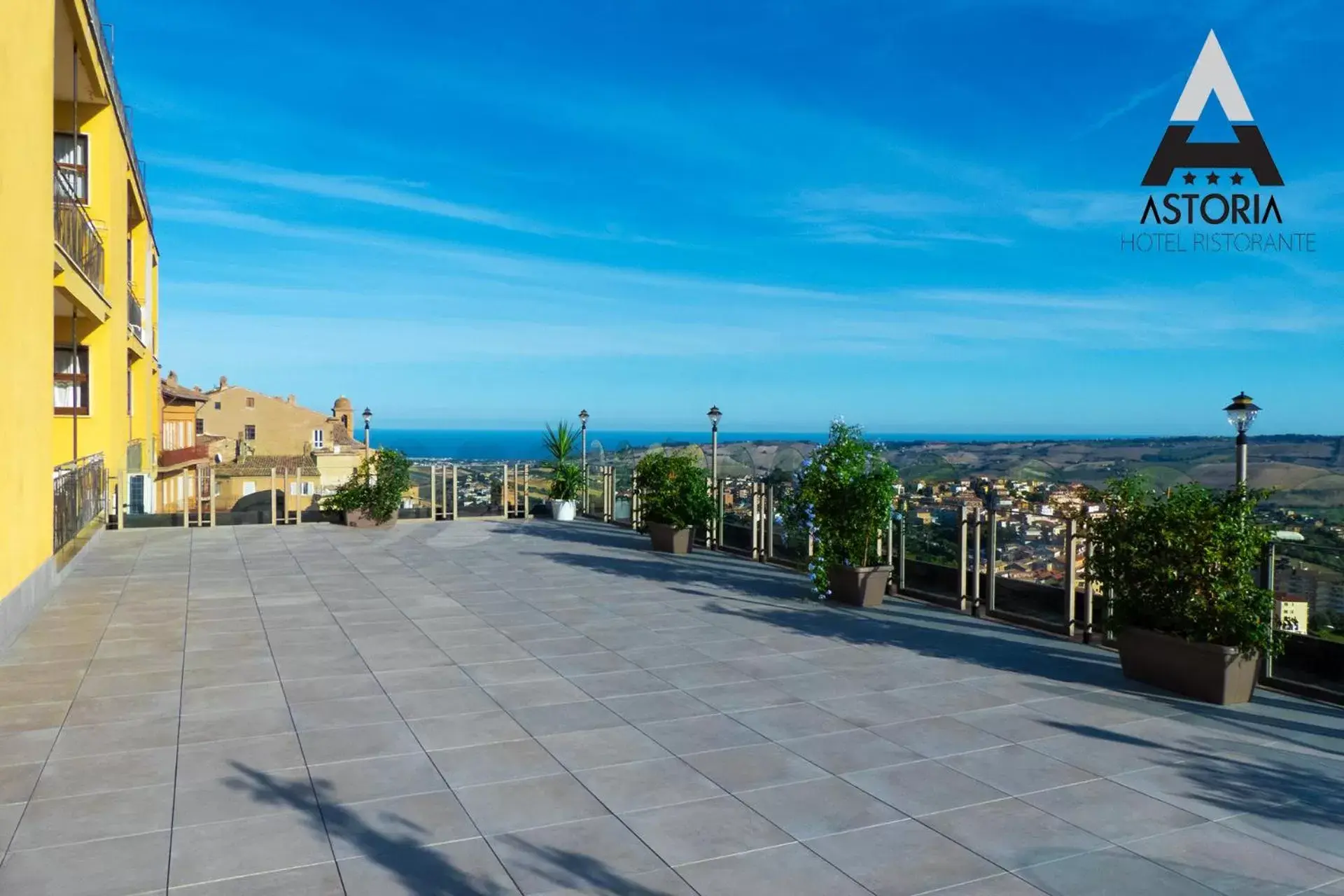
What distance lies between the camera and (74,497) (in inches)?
385

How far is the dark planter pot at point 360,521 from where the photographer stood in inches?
582

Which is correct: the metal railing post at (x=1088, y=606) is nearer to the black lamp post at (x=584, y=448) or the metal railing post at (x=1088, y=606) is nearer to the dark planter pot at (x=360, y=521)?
the black lamp post at (x=584, y=448)

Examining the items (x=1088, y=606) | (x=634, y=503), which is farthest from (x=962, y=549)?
(x=634, y=503)

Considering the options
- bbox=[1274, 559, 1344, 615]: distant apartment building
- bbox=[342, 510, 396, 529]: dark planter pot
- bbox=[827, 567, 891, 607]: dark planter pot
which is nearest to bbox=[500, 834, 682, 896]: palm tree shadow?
bbox=[1274, 559, 1344, 615]: distant apartment building

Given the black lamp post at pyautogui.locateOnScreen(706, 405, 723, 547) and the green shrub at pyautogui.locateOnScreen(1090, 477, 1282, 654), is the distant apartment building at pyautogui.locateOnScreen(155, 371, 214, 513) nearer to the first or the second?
the black lamp post at pyautogui.locateOnScreen(706, 405, 723, 547)

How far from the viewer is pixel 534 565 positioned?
10766mm

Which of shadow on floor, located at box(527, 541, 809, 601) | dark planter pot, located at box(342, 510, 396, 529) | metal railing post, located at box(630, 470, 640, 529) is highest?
metal railing post, located at box(630, 470, 640, 529)

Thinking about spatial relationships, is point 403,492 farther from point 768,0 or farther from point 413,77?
point 768,0

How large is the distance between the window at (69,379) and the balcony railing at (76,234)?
5.38 feet

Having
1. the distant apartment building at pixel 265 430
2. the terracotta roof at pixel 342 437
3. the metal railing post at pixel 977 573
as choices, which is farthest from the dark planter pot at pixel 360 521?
the terracotta roof at pixel 342 437

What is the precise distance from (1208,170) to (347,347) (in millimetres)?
35884

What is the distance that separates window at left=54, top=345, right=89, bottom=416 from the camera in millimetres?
12992

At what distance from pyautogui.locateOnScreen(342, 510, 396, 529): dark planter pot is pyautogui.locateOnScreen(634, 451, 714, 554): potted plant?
17.0ft

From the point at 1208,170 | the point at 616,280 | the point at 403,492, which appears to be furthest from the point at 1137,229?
the point at 616,280
